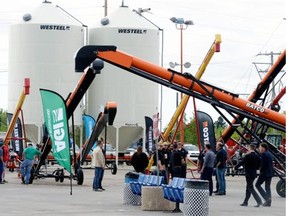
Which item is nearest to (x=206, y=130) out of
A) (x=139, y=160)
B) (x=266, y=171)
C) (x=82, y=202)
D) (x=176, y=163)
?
(x=139, y=160)

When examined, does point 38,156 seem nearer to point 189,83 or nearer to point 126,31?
point 189,83

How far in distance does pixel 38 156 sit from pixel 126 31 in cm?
2184

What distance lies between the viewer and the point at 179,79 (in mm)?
23891

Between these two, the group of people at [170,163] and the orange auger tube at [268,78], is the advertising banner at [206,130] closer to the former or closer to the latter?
the group of people at [170,163]

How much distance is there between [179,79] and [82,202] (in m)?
4.37

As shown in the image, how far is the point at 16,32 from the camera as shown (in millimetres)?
56062

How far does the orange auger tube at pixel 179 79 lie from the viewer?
23.5 m

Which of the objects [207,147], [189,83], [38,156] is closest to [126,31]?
[38,156]

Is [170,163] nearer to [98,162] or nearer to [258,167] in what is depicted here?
[98,162]

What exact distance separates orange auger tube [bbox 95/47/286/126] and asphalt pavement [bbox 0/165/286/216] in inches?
95.5

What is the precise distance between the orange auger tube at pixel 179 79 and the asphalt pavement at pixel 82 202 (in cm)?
243

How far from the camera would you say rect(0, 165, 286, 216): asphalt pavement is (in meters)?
22.6

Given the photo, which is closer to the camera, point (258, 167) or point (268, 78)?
point (258, 167)

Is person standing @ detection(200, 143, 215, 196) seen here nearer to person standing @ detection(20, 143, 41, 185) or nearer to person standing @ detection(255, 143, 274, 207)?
person standing @ detection(255, 143, 274, 207)
